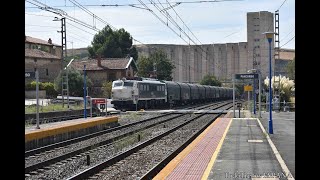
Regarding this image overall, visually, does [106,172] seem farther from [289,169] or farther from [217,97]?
[217,97]

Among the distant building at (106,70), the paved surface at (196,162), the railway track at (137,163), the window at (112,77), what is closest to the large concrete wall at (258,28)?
the distant building at (106,70)

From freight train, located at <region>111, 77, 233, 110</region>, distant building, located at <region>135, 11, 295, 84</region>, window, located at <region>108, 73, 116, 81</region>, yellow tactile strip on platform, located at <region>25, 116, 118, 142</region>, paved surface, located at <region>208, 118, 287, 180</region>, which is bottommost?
paved surface, located at <region>208, 118, 287, 180</region>

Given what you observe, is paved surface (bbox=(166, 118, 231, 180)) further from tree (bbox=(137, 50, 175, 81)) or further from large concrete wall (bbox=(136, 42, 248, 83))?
large concrete wall (bbox=(136, 42, 248, 83))

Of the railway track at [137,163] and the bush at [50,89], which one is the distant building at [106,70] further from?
the railway track at [137,163]

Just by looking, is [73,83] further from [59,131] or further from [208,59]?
[208,59]

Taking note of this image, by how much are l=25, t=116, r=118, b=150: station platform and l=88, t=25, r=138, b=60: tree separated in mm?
64736

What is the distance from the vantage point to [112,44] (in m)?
89.7

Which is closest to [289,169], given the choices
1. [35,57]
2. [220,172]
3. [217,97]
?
[220,172]

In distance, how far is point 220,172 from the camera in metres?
9.42

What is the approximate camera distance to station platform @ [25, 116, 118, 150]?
614 inches

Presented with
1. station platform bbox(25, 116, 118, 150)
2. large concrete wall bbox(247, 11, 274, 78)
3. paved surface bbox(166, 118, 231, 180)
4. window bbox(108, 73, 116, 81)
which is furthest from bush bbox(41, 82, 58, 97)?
large concrete wall bbox(247, 11, 274, 78)

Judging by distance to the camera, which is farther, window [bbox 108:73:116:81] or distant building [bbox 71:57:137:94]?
window [bbox 108:73:116:81]

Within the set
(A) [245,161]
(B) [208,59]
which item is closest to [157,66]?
(B) [208,59]
